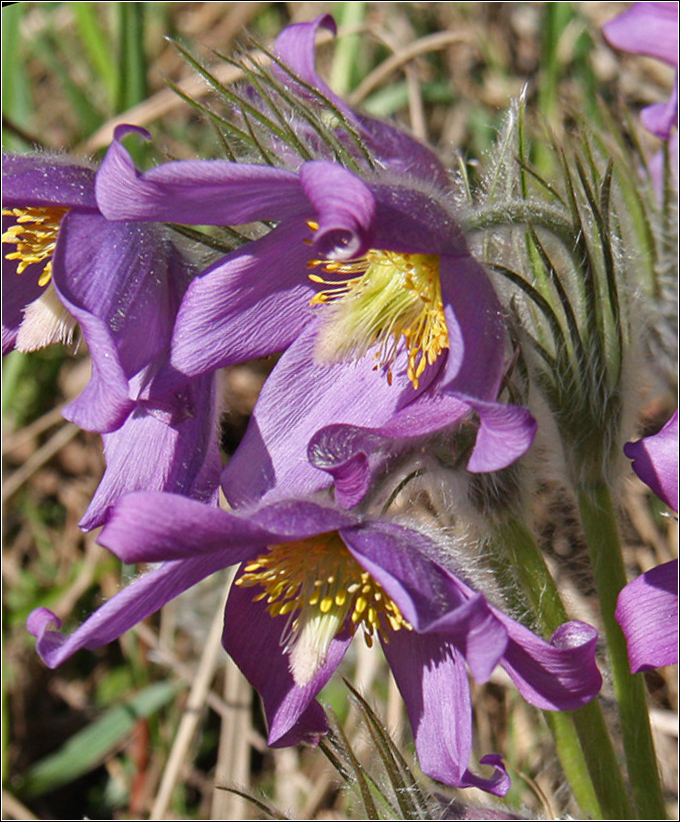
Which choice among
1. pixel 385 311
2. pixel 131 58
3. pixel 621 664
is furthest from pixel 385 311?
pixel 131 58

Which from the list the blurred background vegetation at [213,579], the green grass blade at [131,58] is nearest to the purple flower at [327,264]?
the blurred background vegetation at [213,579]

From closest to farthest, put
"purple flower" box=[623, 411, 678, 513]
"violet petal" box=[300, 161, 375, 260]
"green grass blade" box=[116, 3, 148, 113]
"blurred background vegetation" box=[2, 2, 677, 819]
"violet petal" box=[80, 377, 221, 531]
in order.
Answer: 1. "violet petal" box=[300, 161, 375, 260]
2. "purple flower" box=[623, 411, 678, 513]
3. "violet petal" box=[80, 377, 221, 531]
4. "blurred background vegetation" box=[2, 2, 677, 819]
5. "green grass blade" box=[116, 3, 148, 113]

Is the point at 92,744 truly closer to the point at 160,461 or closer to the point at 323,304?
the point at 160,461

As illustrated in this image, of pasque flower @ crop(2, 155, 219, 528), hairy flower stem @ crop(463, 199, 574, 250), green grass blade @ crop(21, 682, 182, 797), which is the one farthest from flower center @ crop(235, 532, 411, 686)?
green grass blade @ crop(21, 682, 182, 797)

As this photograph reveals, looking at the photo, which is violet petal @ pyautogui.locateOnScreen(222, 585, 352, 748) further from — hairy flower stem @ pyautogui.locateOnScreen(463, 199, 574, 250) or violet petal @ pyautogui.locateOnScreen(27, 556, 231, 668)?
hairy flower stem @ pyautogui.locateOnScreen(463, 199, 574, 250)

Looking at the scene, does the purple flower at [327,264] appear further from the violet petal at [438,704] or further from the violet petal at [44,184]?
the violet petal at [438,704]
